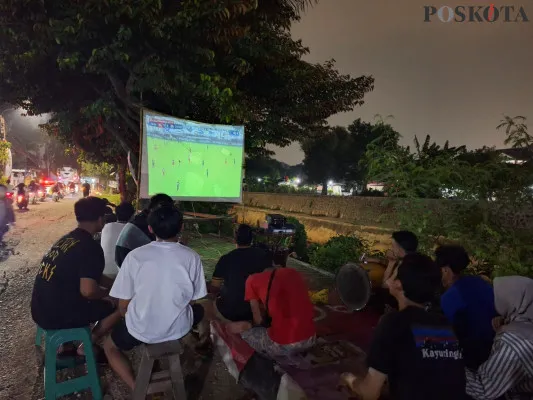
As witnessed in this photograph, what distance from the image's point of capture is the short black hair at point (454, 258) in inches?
126

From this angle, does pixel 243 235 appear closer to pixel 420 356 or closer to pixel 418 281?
pixel 418 281

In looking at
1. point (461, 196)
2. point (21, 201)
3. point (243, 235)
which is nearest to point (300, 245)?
point (461, 196)

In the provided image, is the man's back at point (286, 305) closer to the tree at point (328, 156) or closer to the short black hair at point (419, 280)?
the short black hair at point (419, 280)

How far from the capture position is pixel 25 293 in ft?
20.4

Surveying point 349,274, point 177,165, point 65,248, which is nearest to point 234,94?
point 177,165

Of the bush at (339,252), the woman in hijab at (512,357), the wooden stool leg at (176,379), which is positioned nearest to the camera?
the woman in hijab at (512,357)

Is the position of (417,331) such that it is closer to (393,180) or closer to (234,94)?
(393,180)

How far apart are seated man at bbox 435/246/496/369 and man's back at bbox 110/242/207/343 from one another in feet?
7.18

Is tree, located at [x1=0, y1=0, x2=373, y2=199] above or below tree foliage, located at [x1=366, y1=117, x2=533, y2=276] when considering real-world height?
above

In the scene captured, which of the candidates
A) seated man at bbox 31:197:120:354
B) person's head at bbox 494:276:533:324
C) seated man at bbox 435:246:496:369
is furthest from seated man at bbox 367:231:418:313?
seated man at bbox 31:197:120:354

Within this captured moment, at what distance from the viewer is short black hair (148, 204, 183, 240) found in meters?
2.98

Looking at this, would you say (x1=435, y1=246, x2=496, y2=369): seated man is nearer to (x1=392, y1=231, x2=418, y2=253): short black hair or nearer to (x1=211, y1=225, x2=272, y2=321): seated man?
(x1=392, y1=231, x2=418, y2=253): short black hair

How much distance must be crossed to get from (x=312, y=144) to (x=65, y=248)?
1639 inches

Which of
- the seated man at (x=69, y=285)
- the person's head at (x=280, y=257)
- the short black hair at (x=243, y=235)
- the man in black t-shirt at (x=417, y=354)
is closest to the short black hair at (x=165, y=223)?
the seated man at (x=69, y=285)
